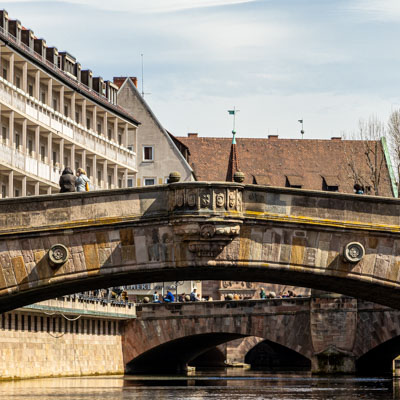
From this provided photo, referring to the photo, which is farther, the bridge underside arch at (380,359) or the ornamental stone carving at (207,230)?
the bridge underside arch at (380,359)

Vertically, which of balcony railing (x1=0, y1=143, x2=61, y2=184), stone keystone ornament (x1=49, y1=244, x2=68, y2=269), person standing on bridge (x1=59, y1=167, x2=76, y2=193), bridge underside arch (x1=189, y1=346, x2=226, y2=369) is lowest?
bridge underside arch (x1=189, y1=346, x2=226, y2=369)

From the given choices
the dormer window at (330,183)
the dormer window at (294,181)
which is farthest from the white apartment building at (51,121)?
the dormer window at (330,183)

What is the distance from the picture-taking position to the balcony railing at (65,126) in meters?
59.2

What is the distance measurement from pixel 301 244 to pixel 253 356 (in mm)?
70518

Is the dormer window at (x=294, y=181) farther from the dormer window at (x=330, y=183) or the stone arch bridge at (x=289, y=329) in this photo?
the stone arch bridge at (x=289, y=329)

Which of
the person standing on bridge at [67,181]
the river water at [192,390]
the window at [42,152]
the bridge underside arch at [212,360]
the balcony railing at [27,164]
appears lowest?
the river water at [192,390]

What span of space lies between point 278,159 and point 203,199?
3033 inches

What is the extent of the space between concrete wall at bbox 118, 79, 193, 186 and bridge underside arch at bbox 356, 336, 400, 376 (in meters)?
23.7

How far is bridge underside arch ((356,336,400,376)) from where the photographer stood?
63.1 meters

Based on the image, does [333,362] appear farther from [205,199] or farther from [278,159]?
[278,159]

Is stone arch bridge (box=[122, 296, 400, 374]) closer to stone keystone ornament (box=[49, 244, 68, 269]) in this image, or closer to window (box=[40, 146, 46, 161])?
window (box=[40, 146, 46, 161])

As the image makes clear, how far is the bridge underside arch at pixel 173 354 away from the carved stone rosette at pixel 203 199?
39063 mm

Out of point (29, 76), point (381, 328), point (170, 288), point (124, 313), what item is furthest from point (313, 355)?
point (170, 288)

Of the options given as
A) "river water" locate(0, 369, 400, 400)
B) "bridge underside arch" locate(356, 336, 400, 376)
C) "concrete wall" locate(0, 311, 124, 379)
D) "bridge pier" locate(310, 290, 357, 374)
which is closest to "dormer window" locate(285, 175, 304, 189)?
"bridge underside arch" locate(356, 336, 400, 376)
